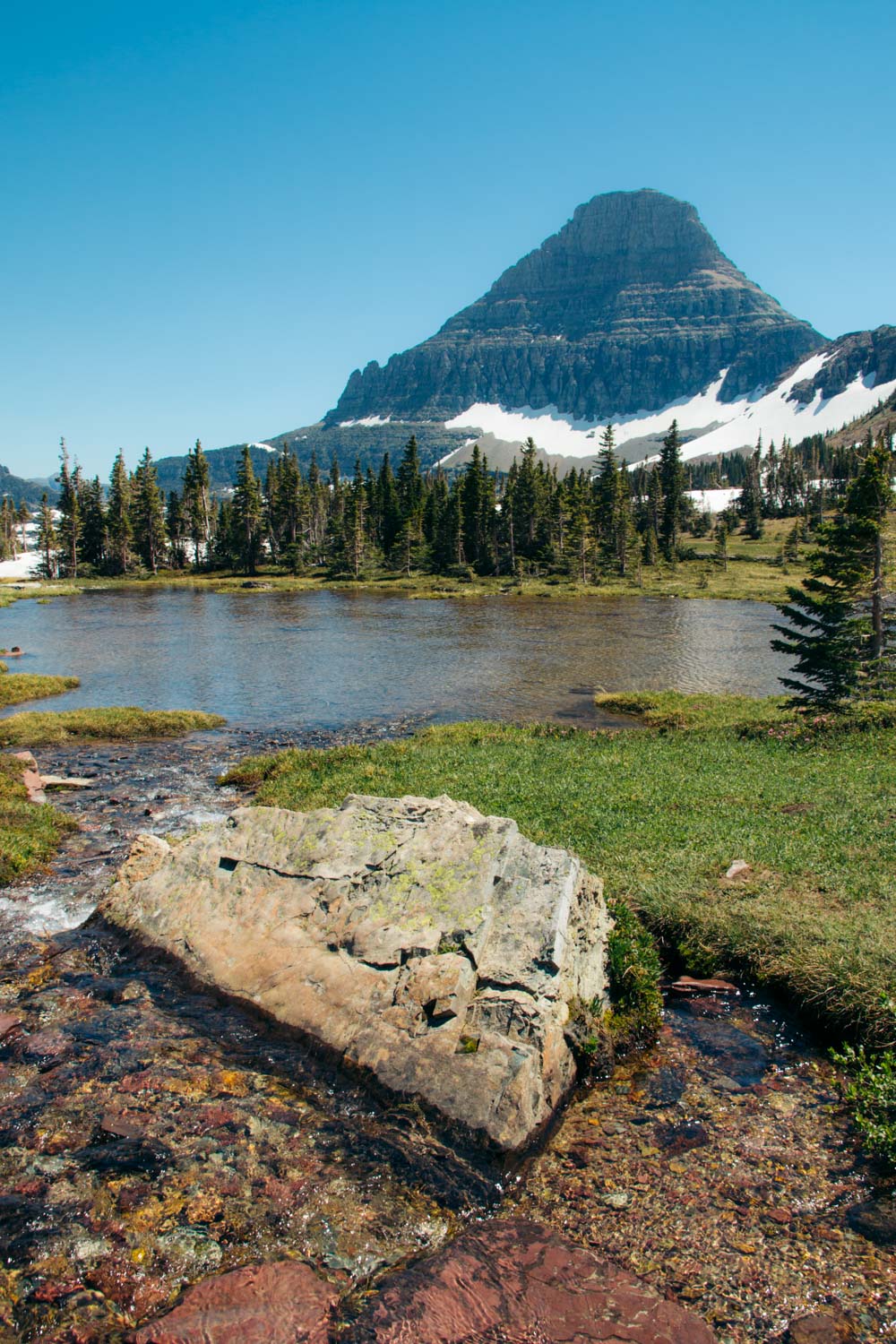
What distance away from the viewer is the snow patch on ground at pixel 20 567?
12495 cm

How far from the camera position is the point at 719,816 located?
53.8 ft

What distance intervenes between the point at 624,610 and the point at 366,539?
60.7 m

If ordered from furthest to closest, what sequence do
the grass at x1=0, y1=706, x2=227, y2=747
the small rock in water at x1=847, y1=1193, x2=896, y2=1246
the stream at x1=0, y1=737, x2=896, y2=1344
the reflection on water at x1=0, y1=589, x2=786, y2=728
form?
the reflection on water at x1=0, y1=589, x2=786, y2=728
the grass at x1=0, y1=706, x2=227, y2=747
the small rock in water at x1=847, y1=1193, x2=896, y2=1246
the stream at x1=0, y1=737, x2=896, y2=1344

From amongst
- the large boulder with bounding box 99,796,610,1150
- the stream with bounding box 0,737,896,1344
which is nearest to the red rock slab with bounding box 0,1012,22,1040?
the stream with bounding box 0,737,896,1344

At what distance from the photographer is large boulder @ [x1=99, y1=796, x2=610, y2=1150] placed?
8094 mm

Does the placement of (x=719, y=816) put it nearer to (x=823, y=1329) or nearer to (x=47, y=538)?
(x=823, y=1329)

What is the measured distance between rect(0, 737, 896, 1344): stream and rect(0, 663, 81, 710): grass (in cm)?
2979

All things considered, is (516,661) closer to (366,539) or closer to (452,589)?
(452,589)

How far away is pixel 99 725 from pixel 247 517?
10142 centimetres

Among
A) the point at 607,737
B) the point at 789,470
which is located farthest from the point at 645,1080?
the point at 789,470

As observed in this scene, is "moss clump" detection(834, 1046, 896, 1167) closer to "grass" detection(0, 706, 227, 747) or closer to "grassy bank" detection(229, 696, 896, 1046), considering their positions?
"grassy bank" detection(229, 696, 896, 1046)

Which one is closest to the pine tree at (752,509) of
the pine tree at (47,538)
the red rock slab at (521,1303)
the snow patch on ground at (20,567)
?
the pine tree at (47,538)

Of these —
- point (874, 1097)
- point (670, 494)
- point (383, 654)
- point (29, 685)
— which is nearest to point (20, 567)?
point (383, 654)

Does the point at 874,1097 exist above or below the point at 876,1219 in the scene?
above
